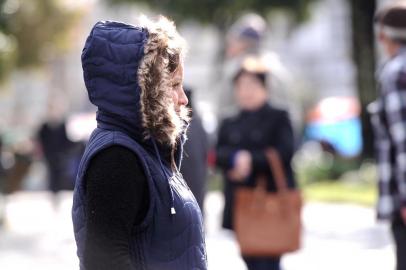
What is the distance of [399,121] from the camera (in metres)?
4.47

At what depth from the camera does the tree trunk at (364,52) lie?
18234 millimetres

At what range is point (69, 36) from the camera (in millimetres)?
30969

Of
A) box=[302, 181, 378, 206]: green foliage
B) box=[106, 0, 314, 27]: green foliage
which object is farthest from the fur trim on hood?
box=[106, 0, 314, 27]: green foliage

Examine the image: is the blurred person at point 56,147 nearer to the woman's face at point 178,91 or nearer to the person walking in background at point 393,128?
the person walking in background at point 393,128

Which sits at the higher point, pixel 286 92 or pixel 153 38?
pixel 153 38

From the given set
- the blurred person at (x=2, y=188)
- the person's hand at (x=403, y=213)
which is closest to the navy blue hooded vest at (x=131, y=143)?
the person's hand at (x=403, y=213)

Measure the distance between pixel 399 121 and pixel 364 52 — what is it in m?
14.2

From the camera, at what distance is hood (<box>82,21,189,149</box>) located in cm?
279

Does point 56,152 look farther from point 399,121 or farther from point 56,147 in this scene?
point 399,121

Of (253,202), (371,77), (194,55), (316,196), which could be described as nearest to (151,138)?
(253,202)

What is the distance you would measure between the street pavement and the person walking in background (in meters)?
2.85

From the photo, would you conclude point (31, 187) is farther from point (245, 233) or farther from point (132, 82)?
point (132, 82)

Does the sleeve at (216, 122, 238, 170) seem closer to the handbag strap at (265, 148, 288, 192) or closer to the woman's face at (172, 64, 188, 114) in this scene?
the handbag strap at (265, 148, 288, 192)

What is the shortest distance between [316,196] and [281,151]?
999cm
